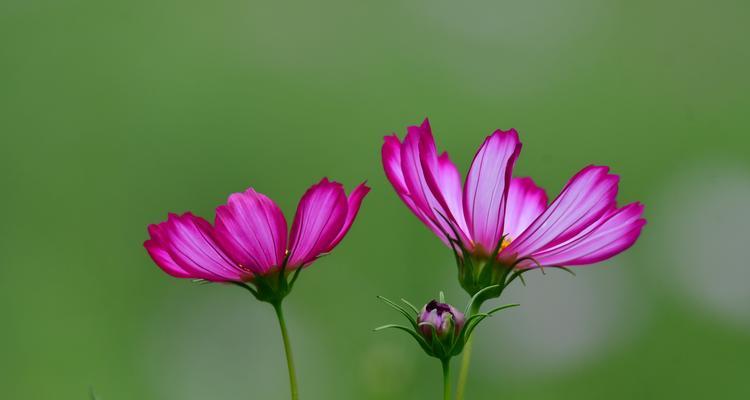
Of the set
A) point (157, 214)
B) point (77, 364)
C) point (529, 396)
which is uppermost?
point (157, 214)

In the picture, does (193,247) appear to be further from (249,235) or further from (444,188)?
(444,188)

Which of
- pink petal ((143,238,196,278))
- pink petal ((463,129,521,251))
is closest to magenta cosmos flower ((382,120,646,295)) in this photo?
pink petal ((463,129,521,251))

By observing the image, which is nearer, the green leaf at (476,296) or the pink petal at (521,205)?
the green leaf at (476,296)

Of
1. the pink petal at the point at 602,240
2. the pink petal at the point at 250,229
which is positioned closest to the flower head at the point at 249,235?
the pink petal at the point at 250,229

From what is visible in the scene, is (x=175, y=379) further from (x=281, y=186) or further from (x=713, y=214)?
(x=713, y=214)

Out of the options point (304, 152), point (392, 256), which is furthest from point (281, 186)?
point (392, 256)

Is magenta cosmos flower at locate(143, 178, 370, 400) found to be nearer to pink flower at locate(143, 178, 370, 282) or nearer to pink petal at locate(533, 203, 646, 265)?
pink flower at locate(143, 178, 370, 282)

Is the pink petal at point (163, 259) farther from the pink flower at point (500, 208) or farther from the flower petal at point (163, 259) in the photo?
the pink flower at point (500, 208)
